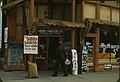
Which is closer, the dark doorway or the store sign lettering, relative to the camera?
the store sign lettering

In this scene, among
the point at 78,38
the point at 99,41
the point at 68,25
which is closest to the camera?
the point at 68,25

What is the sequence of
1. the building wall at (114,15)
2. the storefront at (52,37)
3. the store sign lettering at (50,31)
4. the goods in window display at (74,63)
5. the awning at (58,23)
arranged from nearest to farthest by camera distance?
Answer: the awning at (58,23) → the storefront at (52,37) → the goods in window display at (74,63) → the store sign lettering at (50,31) → the building wall at (114,15)

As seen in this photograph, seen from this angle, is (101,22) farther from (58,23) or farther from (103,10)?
(58,23)

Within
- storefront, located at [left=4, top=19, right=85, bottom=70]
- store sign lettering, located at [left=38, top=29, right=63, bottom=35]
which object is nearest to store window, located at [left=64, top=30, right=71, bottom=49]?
storefront, located at [left=4, top=19, right=85, bottom=70]

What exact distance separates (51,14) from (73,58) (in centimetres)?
372

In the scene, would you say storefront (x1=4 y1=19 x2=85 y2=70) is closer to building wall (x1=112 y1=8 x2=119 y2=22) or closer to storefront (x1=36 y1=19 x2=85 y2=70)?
storefront (x1=36 y1=19 x2=85 y2=70)

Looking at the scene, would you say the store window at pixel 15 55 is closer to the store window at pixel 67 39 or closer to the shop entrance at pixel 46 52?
the shop entrance at pixel 46 52

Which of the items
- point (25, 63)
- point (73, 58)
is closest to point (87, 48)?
point (73, 58)

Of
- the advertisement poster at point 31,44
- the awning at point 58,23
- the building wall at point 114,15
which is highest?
the building wall at point 114,15

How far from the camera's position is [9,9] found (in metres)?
16.8

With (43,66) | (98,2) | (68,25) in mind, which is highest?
(98,2)

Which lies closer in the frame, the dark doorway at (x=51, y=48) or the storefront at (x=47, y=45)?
the storefront at (x=47, y=45)

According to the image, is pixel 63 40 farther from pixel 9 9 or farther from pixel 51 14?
pixel 9 9

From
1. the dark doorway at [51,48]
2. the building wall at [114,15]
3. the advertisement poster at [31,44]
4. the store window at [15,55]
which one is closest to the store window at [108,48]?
the building wall at [114,15]
